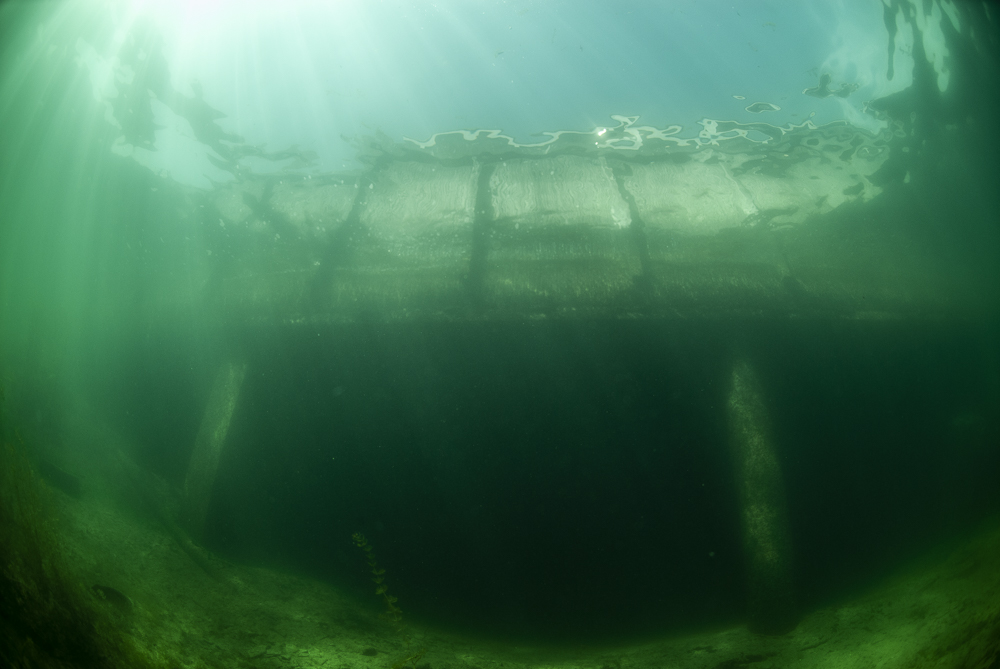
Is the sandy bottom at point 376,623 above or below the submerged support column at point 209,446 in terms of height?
below

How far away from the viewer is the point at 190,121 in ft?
21.5

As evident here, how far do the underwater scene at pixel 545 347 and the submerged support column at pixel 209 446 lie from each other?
0.04 metres

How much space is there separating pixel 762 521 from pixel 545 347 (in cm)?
305

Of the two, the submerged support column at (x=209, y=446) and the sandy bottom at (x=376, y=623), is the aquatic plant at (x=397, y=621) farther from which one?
the submerged support column at (x=209, y=446)

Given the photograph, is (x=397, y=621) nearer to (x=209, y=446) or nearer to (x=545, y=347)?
(x=209, y=446)

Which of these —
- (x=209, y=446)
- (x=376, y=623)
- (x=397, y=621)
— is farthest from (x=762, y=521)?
(x=209, y=446)

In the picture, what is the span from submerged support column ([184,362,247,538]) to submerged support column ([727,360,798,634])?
617 cm

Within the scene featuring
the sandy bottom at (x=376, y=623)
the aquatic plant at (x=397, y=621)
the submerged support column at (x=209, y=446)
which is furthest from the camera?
the submerged support column at (x=209, y=446)

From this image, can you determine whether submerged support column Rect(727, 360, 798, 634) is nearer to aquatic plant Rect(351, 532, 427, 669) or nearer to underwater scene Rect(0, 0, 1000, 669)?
underwater scene Rect(0, 0, 1000, 669)

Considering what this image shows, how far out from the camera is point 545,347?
5.03m

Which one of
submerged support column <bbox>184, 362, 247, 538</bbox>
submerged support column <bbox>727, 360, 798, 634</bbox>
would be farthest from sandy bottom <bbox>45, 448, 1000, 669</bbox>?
submerged support column <bbox>184, 362, 247, 538</bbox>

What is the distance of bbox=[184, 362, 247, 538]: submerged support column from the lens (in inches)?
181

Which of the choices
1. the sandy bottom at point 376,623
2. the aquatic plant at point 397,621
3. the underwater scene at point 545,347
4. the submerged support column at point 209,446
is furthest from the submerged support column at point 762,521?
the submerged support column at point 209,446

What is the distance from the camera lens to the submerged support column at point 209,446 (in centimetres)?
461
